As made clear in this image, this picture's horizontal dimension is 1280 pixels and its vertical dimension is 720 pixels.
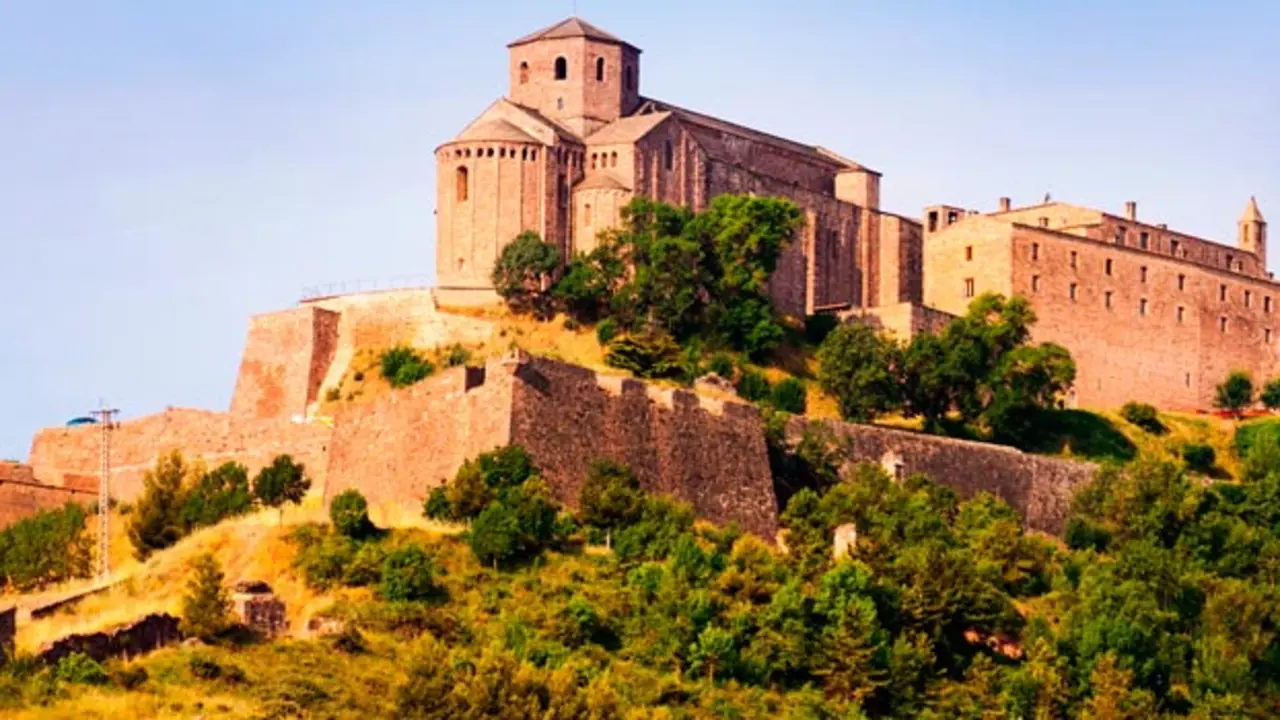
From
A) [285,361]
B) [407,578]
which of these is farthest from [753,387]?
[407,578]

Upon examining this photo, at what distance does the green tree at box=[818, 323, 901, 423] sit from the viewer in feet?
251

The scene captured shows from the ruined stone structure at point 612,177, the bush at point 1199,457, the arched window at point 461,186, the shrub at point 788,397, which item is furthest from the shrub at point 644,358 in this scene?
the bush at point 1199,457

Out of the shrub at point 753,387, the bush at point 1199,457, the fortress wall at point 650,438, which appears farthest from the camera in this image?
the bush at point 1199,457

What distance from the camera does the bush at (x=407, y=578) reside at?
5375 cm

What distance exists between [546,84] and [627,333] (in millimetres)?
9028

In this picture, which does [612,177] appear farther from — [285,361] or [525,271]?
[285,361]

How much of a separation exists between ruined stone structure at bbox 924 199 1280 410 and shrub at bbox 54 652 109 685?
43.5 meters

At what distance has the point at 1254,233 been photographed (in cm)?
9825

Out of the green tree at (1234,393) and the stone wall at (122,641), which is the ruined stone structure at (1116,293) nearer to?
the green tree at (1234,393)

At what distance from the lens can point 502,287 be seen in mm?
77812

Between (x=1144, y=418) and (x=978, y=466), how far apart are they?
1360cm

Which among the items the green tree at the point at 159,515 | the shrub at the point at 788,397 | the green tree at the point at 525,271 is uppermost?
the green tree at the point at 525,271

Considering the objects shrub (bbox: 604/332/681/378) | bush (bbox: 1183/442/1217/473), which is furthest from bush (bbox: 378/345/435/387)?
bush (bbox: 1183/442/1217/473)

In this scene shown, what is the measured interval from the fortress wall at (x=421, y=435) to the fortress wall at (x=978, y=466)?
8.82m
